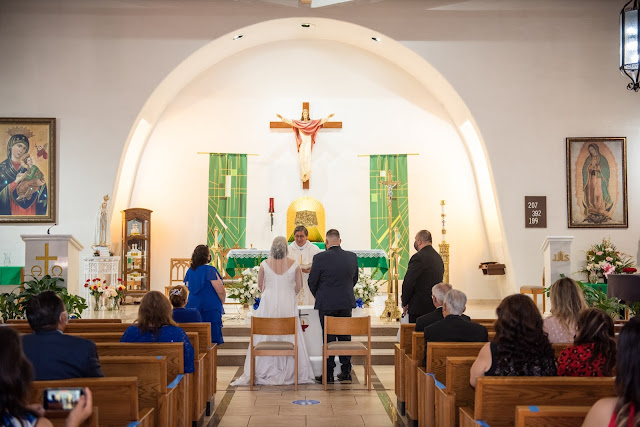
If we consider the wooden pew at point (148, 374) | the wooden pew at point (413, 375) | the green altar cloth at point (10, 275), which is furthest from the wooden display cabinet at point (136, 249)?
the wooden pew at point (148, 374)

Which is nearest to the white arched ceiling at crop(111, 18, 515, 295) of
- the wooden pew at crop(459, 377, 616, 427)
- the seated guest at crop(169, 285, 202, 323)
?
the seated guest at crop(169, 285, 202, 323)

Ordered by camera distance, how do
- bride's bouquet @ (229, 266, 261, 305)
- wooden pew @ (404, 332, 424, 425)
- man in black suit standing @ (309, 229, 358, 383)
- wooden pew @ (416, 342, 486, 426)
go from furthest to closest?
1. bride's bouquet @ (229, 266, 261, 305)
2. man in black suit standing @ (309, 229, 358, 383)
3. wooden pew @ (404, 332, 424, 425)
4. wooden pew @ (416, 342, 486, 426)

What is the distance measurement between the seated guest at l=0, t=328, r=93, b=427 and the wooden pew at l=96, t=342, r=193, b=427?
6.53 feet

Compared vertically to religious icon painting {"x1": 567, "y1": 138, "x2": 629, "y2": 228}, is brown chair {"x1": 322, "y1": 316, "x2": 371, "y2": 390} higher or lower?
lower

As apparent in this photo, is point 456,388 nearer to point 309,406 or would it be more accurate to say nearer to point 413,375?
point 413,375

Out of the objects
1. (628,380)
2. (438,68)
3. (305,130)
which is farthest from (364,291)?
(628,380)

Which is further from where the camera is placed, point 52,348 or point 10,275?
point 10,275

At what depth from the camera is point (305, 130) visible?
43.2 ft

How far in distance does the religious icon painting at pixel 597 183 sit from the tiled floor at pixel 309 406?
570 cm

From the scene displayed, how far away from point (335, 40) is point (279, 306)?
7520 mm

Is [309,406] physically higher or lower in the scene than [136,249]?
lower

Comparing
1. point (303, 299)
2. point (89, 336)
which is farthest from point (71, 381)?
point (303, 299)

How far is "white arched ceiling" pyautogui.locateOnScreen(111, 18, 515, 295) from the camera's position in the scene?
1177 cm

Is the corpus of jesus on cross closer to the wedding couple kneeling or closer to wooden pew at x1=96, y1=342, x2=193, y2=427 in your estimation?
the wedding couple kneeling
